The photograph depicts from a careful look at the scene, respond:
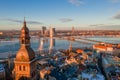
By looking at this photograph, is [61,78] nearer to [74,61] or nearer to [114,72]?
[114,72]

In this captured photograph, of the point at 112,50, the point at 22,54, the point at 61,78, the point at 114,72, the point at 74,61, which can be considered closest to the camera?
the point at 22,54

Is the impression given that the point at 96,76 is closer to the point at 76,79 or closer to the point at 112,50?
the point at 76,79

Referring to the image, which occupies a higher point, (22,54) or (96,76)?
(22,54)

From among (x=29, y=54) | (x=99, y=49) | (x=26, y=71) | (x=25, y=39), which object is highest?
(x=25, y=39)

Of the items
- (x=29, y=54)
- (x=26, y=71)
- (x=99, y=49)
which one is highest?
(x=29, y=54)

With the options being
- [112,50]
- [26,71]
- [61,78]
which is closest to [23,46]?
[26,71]

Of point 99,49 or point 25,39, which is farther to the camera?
point 99,49

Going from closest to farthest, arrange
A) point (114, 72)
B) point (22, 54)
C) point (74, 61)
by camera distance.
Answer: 1. point (22, 54)
2. point (114, 72)
3. point (74, 61)

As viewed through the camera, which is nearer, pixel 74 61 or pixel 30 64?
pixel 30 64

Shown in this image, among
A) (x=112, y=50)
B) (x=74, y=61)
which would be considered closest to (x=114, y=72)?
(x=74, y=61)
